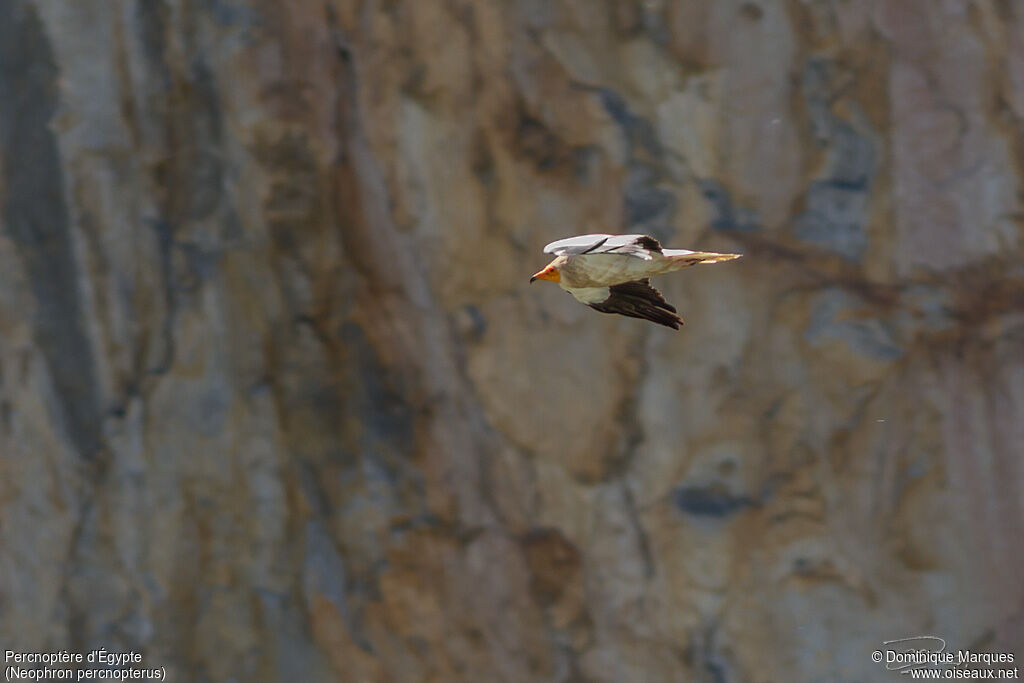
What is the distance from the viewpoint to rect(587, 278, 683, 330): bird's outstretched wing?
4.01 ft

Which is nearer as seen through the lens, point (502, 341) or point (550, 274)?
point (550, 274)

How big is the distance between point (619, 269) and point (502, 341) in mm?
1055

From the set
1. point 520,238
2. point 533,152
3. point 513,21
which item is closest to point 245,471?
point 520,238

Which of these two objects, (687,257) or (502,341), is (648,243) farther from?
(502,341)

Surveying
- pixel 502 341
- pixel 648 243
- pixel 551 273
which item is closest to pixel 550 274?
pixel 551 273

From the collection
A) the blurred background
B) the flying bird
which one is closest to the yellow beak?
the flying bird

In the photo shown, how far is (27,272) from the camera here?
229 cm

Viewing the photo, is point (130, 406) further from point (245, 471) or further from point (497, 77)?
point (497, 77)

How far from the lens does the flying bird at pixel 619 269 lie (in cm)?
114

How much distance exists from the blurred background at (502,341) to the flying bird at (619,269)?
34.7 inches

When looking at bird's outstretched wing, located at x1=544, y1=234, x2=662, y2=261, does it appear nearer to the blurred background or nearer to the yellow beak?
the yellow beak

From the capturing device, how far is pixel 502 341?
2.19 m

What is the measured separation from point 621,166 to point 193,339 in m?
0.99

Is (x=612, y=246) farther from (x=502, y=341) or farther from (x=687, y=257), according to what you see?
(x=502, y=341)
